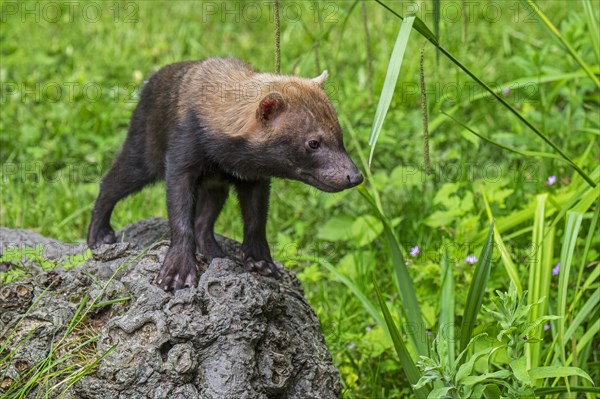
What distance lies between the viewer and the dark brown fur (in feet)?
14.0

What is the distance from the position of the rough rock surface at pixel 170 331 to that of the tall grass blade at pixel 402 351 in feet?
1.11

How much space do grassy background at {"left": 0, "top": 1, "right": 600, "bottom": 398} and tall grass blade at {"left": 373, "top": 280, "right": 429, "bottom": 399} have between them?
0.73m

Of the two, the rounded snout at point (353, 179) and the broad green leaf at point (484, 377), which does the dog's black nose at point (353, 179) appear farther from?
the broad green leaf at point (484, 377)

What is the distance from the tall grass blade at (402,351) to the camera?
4.17 metres

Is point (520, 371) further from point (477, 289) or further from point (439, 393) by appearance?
point (477, 289)

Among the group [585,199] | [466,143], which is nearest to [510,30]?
[466,143]

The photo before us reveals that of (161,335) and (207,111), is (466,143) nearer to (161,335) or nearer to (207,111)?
(207,111)

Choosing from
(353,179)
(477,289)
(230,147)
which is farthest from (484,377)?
(230,147)

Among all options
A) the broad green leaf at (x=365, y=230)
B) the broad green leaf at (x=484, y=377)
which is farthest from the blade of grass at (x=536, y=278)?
the broad green leaf at (x=365, y=230)

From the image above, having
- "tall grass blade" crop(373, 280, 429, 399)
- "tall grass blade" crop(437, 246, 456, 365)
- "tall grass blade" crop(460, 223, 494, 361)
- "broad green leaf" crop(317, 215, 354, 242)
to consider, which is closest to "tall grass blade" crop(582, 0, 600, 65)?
"tall grass blade" crop(460, 223, 494, 361)

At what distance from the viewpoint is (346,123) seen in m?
6.02

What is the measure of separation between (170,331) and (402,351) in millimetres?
1071

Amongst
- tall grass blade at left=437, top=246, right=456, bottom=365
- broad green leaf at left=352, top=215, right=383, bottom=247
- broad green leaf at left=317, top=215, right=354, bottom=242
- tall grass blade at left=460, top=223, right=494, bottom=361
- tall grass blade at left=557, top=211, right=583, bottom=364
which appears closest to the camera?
tall grass blade at left=460, top=223, right=494, bottom=361

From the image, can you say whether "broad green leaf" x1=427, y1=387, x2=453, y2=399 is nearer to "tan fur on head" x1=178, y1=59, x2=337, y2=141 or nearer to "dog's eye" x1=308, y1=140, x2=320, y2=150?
"dog's eye" x1=308, y1=140, x2=320, y2=150
